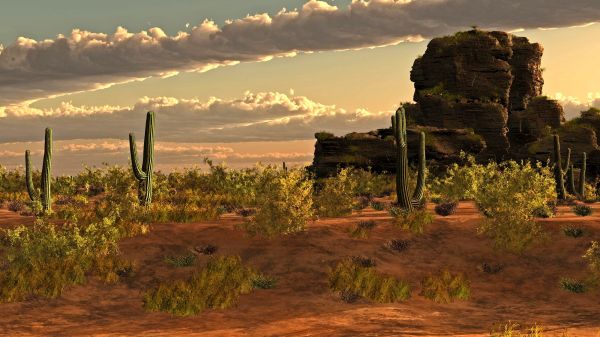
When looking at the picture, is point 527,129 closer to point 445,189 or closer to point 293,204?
point 445,189

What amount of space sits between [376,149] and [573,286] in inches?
1007

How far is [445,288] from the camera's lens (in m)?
16.4

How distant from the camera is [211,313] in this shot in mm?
14555

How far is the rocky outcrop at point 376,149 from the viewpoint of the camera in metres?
41.9

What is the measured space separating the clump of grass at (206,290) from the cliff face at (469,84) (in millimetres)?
32724

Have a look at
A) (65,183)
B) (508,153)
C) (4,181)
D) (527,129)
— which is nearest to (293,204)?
(65,183)

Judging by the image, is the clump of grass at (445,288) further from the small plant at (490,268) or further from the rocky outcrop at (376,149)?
the rocky outcrop at (376,149)

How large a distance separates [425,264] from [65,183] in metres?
27.4

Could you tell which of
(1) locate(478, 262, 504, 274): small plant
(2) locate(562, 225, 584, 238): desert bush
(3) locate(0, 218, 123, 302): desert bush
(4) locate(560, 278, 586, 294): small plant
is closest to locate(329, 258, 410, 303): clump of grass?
(1) locate(478, 262, 504, 274): small plant

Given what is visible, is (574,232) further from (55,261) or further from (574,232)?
(55,261)

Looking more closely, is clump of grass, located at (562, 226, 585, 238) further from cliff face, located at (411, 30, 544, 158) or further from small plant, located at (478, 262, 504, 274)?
cliff face, located at (411, 30, 544, 158)

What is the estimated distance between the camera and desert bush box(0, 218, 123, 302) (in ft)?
52.7

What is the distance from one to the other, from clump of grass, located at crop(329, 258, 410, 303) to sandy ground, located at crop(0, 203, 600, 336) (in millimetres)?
321

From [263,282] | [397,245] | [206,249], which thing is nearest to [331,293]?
[263,282]
